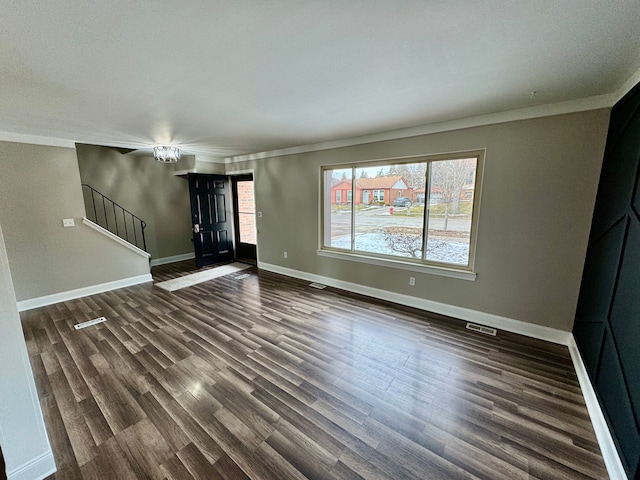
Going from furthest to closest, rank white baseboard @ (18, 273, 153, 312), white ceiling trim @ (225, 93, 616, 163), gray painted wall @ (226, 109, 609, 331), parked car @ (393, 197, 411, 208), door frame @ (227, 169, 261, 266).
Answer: door frame @ (227, 169, 261, 266), white baseboard @ (18, 273, 153, 312), parked car @ (393, 197, 411, 208), gray painted wall @ (226, 109, 609, 331), white ceiling trim @ (225, 93, 616, 163)

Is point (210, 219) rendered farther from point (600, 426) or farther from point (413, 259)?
point (600, 426)

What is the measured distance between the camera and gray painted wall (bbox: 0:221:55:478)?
1407mm

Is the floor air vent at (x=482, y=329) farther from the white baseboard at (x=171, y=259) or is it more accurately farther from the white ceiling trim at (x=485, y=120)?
the white baseboard at (x=171, y=259)

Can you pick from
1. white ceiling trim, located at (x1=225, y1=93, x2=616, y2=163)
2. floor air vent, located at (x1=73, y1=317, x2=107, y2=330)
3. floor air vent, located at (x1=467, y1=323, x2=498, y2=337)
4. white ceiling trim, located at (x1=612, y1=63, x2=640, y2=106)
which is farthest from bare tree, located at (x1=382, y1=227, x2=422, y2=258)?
floor air vent, located at (x1=73, y1=317, x2=107, y2=330)

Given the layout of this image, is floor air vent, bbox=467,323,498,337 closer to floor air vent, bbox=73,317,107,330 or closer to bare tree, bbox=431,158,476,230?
bare tree, bbox=431,158,476,230

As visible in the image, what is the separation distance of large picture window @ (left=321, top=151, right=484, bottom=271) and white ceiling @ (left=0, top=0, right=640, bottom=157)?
78cm

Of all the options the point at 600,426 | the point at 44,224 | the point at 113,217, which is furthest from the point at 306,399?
the point at 113,217

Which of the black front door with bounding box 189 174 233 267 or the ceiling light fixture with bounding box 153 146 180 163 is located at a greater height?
the ceiling light fixture with bounding box 153 146 180 163

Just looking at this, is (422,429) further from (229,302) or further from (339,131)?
(339,131)

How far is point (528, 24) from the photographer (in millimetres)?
1405

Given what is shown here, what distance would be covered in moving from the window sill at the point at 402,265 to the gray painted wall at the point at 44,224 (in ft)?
13.4

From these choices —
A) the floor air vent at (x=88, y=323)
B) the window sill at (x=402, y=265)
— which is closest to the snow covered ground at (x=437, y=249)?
the window sill at (x=402, y=265)

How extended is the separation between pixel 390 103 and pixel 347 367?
106 inches

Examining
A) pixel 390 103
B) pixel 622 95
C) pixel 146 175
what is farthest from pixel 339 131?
pixel 146 175
